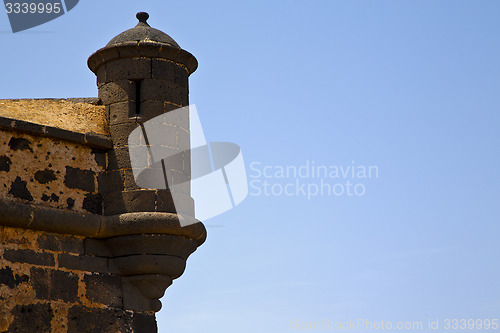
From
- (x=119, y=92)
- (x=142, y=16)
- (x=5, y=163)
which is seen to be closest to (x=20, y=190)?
(x=5, y=163)

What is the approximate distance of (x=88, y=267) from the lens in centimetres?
745

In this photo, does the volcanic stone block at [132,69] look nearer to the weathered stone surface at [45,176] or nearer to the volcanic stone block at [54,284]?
the weathered stone surface at [45,176]

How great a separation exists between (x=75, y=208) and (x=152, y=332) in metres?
1.36

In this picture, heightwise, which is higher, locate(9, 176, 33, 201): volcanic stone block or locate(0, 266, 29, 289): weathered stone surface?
locate(9, 176, 33, 201): volcanic stone block

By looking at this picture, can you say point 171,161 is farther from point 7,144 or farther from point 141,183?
point 7,144

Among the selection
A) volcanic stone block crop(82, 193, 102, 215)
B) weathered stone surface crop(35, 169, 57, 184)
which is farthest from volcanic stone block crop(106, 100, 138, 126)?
weathered stone surface crop(35, 169, 57, 184)

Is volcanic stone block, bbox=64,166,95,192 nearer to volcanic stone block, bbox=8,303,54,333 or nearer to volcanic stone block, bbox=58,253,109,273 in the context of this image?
volcanic stone block, bbox=58,253,109,273

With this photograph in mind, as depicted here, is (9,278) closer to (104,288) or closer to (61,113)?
(104,288)

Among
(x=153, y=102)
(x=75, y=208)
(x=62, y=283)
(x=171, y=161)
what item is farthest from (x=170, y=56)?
(x=62, y=283)

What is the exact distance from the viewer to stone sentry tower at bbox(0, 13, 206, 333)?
276 inches

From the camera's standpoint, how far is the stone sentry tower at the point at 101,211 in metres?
7.02

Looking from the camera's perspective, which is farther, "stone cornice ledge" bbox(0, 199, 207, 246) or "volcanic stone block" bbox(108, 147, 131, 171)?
"volcanic stone block" bbox(108, 147, 131, 171)

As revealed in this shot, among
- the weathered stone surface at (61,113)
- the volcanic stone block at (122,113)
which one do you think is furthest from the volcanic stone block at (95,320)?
the volcanic stone block at (122,113)

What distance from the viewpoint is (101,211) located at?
25.5 ft
